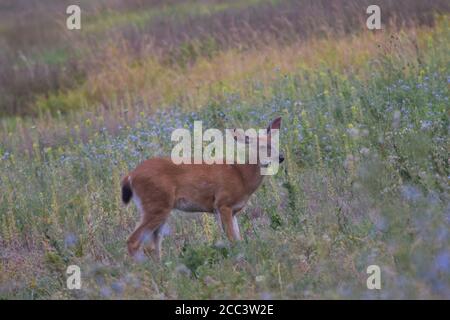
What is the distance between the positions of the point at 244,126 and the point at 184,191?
10.3ft

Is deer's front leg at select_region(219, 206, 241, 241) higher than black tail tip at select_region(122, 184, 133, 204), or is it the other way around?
black tail tip at select_region(122, 184, 133, 204)

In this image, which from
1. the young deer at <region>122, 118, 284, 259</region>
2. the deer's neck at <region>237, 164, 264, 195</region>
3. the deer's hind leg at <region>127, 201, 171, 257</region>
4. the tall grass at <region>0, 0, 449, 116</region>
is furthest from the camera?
the tall grass at <region>0, 0, 449, 116</region>

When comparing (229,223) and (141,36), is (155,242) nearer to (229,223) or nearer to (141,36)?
(229,223)

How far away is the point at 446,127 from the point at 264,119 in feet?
8.30

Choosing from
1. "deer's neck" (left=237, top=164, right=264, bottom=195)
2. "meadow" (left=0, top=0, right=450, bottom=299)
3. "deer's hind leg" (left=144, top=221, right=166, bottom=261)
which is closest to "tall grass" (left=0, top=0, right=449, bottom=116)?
"meadow" (left=0, top=0, right=450, bottom=299)

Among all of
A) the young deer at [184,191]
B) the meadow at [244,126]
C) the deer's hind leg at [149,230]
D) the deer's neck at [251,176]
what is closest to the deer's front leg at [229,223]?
the young deer at [184,191]

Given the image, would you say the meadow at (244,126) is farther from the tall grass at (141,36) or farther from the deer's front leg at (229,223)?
the deer's front leg at (229,223)

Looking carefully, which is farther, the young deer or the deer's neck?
the deer's neck

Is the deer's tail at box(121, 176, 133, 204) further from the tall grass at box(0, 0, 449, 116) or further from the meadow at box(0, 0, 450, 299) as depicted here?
the tall grass at box(0, 0, 449, 116)

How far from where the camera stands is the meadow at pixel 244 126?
6781 millimetres

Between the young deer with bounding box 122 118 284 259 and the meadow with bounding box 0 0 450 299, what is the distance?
0.23 meters

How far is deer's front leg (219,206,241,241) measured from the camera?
842 cm

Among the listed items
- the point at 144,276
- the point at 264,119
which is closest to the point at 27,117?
the point at 264,119
